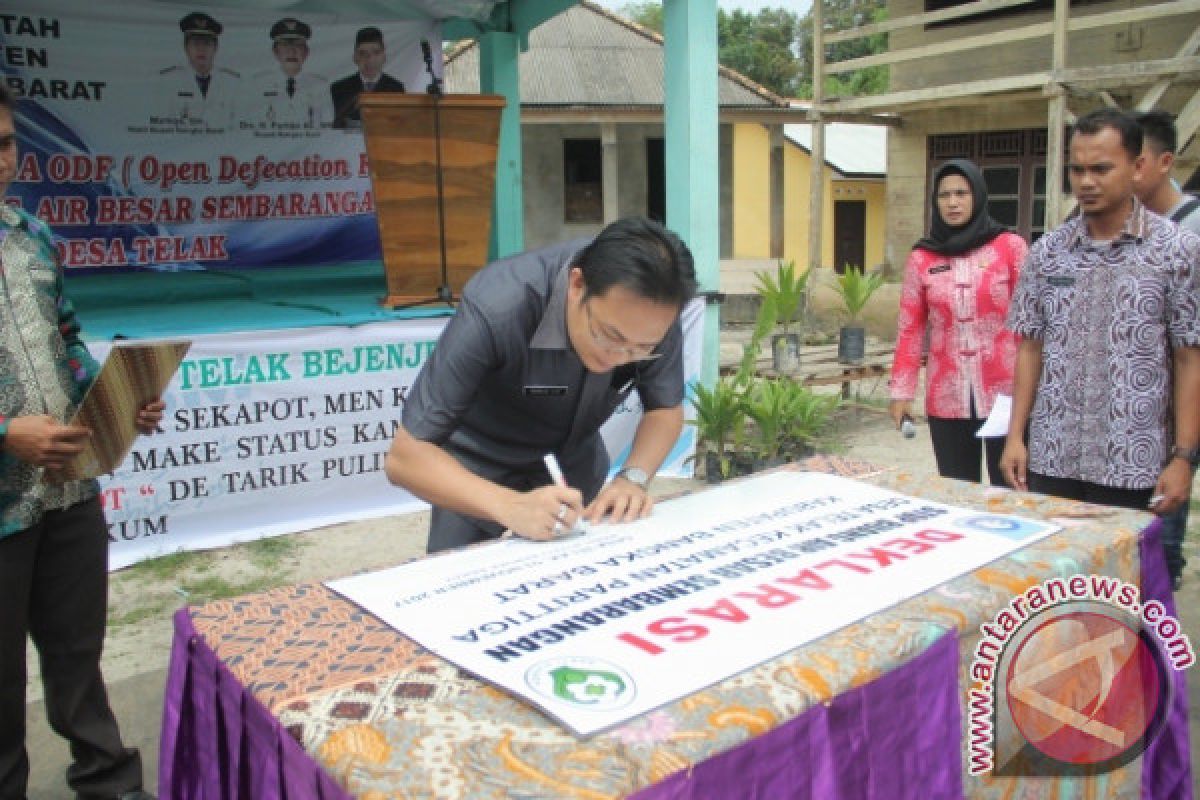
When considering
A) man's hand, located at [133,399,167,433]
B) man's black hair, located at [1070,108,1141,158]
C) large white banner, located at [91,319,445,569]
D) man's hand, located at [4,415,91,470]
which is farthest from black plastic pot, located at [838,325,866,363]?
man's hand, located at [4,415,91,470]

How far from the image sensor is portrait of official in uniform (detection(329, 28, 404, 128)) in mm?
6020

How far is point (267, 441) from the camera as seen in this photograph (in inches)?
156

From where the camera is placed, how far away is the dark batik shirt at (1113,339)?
2.13 meters

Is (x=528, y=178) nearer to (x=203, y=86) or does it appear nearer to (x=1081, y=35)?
(x=1081, y=35)

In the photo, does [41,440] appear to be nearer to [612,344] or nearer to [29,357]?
[29,357]

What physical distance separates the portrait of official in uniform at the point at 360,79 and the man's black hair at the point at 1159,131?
4675 millimetres

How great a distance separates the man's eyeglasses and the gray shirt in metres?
0.15

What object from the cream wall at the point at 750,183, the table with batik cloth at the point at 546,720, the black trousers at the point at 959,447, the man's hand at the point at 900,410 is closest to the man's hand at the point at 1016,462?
the black trousers at the point at 959,447

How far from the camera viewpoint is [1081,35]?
9008 millimetres

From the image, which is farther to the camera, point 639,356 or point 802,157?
point 802,157

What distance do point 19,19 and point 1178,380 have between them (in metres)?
A: 5.60

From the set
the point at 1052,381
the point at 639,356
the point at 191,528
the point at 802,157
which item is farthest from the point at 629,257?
the point at 802,157

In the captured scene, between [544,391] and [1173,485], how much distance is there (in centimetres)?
147

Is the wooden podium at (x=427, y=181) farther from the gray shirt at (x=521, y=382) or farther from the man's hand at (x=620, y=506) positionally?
the man's hand at (x=620, y=506)
